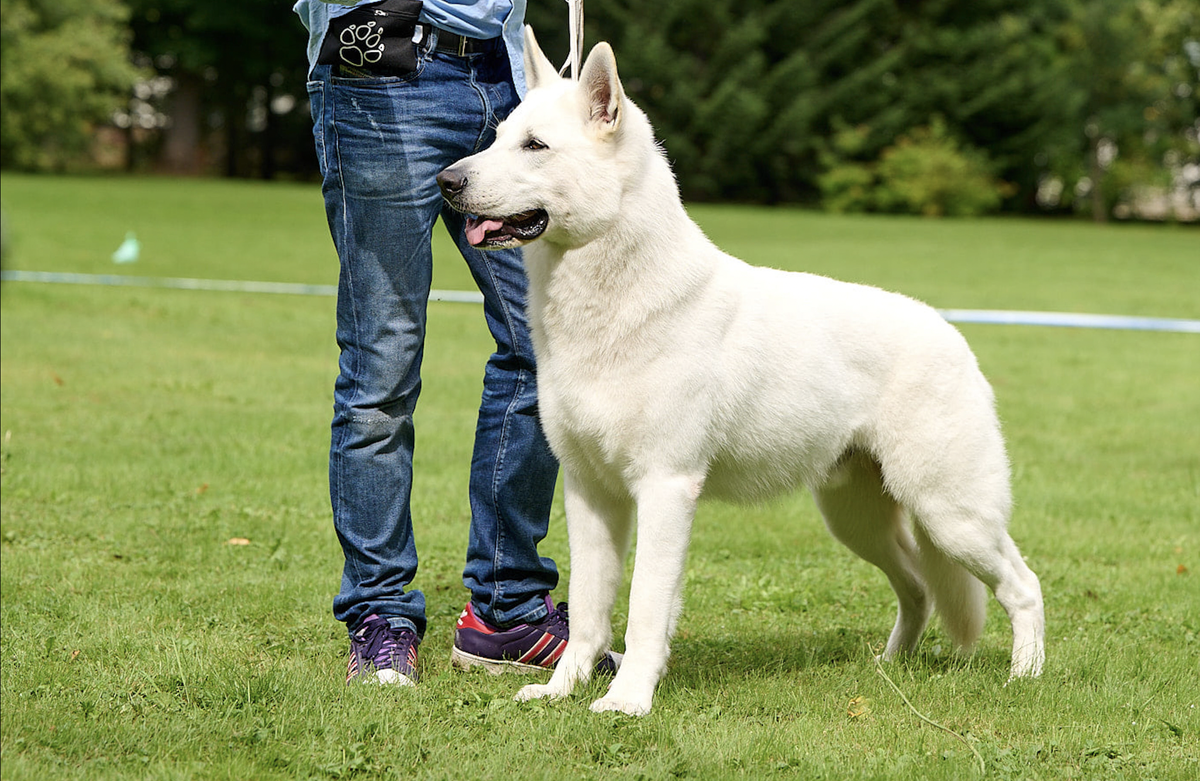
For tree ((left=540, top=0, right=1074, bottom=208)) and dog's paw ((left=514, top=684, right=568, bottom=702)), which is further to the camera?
tree ((left=540, top=0, right=1074, bottom=208))

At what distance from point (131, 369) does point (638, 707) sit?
764 cm

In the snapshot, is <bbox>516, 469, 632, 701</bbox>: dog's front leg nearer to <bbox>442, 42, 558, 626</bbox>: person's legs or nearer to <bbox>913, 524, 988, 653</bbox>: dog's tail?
<bbox>442, 42, 558, 626</bbox>: person's legs

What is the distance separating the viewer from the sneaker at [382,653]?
12.5 ft

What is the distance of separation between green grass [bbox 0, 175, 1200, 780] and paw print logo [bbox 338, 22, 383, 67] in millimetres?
1504

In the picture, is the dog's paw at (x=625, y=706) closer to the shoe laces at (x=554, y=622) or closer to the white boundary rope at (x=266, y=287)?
the shoe laces at (x=554, y=622)

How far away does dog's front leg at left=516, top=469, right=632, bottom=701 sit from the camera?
3.83 m

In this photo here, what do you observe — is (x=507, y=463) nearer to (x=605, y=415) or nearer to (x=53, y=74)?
(x=605, y=415)

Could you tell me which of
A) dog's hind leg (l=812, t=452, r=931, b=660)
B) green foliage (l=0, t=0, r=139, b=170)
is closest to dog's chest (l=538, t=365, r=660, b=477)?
dog's hind leg (l=812, t=452, r=931, b=660)

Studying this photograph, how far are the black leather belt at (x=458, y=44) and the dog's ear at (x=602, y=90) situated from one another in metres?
0.51

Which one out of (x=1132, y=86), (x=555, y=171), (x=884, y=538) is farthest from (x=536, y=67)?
(x=1132, y=86)

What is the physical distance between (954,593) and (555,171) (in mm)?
2004

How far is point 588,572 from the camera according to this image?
3859mm

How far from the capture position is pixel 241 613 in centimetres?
466

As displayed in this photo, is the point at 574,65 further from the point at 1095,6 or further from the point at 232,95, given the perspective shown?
the point at 232,95
